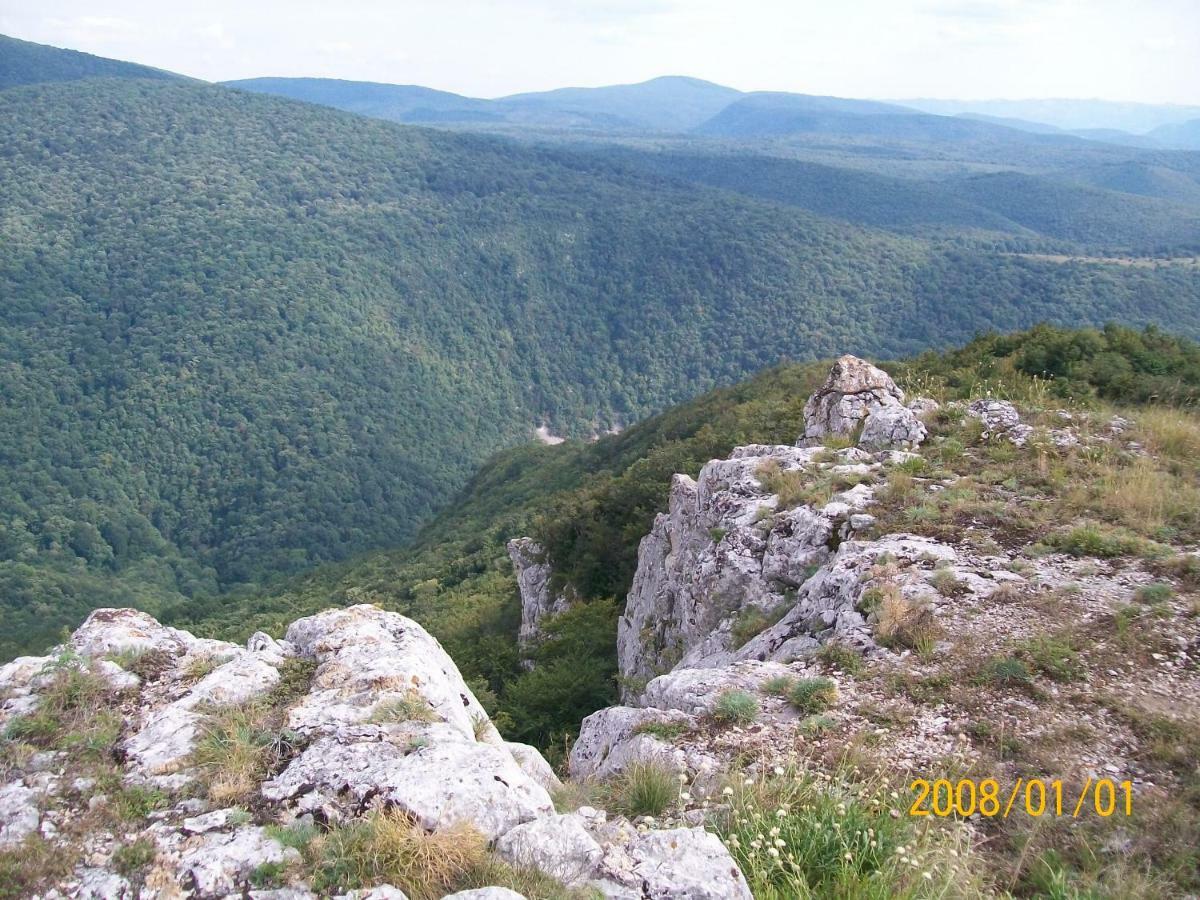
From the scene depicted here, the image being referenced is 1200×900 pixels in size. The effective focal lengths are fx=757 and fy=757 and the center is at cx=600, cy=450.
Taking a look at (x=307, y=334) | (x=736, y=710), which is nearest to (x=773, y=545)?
(x=736, y=710)

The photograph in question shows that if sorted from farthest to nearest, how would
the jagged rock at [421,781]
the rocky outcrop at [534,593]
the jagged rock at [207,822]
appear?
the rocky outcrop at [534,593], the jagged rock at [421,781], the jagged rock at [207,822]

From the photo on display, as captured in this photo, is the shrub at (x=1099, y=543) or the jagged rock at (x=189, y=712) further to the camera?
the shrub at (x=1099, y=543)

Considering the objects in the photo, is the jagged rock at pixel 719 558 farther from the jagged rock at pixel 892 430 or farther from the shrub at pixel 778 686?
the shrub at pixel 778 686

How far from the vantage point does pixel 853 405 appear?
14.3 m

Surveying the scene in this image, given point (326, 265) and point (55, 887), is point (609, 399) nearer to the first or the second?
point (326, 265)

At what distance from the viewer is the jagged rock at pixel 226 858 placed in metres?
4.06

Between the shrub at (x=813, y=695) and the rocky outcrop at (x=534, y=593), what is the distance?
14.1m

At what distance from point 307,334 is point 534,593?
134 meters

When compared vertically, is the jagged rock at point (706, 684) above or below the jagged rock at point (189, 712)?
below

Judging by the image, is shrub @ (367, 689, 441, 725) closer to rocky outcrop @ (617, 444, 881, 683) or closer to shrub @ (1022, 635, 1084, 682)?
rocky outcrop @ (617, 444, 881, 683)

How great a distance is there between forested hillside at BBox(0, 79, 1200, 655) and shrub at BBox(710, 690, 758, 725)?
256 ft

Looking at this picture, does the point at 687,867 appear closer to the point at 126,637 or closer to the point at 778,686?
the point at 778,686

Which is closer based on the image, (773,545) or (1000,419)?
(773,545)

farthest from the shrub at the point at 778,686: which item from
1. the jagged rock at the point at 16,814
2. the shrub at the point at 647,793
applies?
the jagged rock at the point at 16,814
